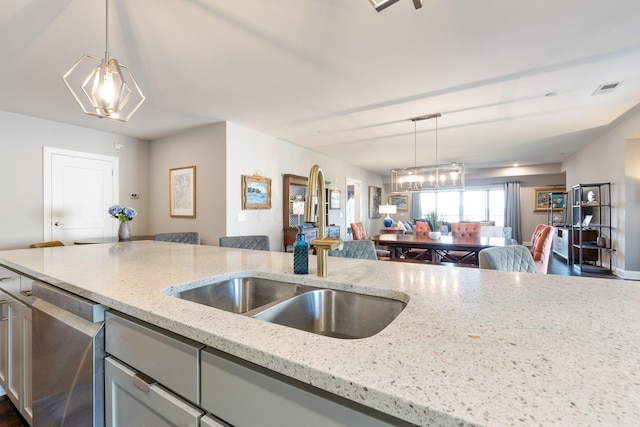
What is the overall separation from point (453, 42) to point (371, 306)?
2217mm

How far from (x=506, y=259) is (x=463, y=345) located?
5.38 feet

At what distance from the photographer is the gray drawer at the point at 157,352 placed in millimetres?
729

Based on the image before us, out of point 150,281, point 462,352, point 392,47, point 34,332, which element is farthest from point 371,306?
point 392,47

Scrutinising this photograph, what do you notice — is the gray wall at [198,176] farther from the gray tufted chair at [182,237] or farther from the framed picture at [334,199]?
the framed picture at [334,199]

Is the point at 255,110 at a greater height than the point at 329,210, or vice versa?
the point at 255,110

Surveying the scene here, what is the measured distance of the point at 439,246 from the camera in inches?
147

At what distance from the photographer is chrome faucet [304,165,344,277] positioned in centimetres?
116

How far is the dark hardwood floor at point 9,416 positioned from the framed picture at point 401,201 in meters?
10.2

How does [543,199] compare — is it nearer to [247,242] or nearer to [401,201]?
[401,201]

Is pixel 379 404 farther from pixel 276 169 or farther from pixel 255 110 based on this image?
pixel 276 169

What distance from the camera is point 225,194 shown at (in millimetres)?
4145

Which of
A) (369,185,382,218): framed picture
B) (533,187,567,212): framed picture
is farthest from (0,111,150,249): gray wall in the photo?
(533,187,567,212): framed picture

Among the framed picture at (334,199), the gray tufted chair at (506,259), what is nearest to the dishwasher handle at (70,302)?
the gray tufted chair at (506,259)

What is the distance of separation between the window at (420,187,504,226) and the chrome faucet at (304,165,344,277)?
924 centimetres
